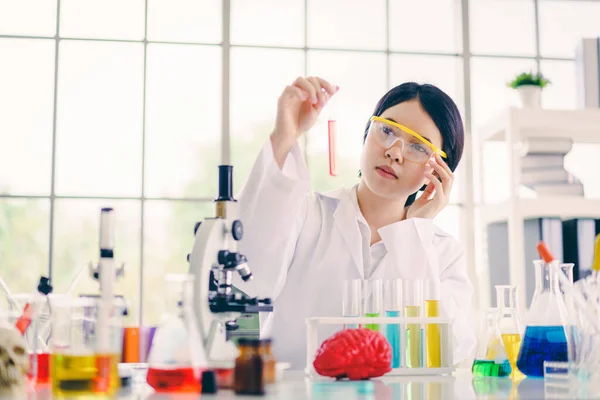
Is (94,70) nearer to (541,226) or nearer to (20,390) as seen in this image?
(541,226)

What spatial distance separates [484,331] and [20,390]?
0.95 meters

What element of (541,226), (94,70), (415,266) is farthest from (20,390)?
(94,70)

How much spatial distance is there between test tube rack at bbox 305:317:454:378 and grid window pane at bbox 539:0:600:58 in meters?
3.73

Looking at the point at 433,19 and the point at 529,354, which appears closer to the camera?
the point at 529,354

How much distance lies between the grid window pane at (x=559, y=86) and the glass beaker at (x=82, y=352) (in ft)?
13.5

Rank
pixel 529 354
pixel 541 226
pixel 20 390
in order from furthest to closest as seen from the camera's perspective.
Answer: pixel 541 226
pixel 529 354
pixel 20 390

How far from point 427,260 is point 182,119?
2680mm

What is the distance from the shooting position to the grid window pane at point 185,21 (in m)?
4.61

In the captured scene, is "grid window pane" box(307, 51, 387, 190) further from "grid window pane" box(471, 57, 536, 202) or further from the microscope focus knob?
the microscope focus knob

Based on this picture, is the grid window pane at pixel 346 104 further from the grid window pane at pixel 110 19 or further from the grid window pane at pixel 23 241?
the grid window pane at pixel 23 241

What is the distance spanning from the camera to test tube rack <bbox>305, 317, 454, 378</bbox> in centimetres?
160

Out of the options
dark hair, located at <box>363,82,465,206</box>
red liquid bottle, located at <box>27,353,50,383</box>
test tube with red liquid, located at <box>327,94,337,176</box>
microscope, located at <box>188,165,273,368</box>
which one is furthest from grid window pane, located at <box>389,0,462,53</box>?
red liquid bottle, located at <box>27,353,50,383</box>

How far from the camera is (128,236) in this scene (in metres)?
4.45

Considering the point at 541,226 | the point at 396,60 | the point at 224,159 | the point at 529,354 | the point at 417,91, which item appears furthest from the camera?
the point at 396,60
